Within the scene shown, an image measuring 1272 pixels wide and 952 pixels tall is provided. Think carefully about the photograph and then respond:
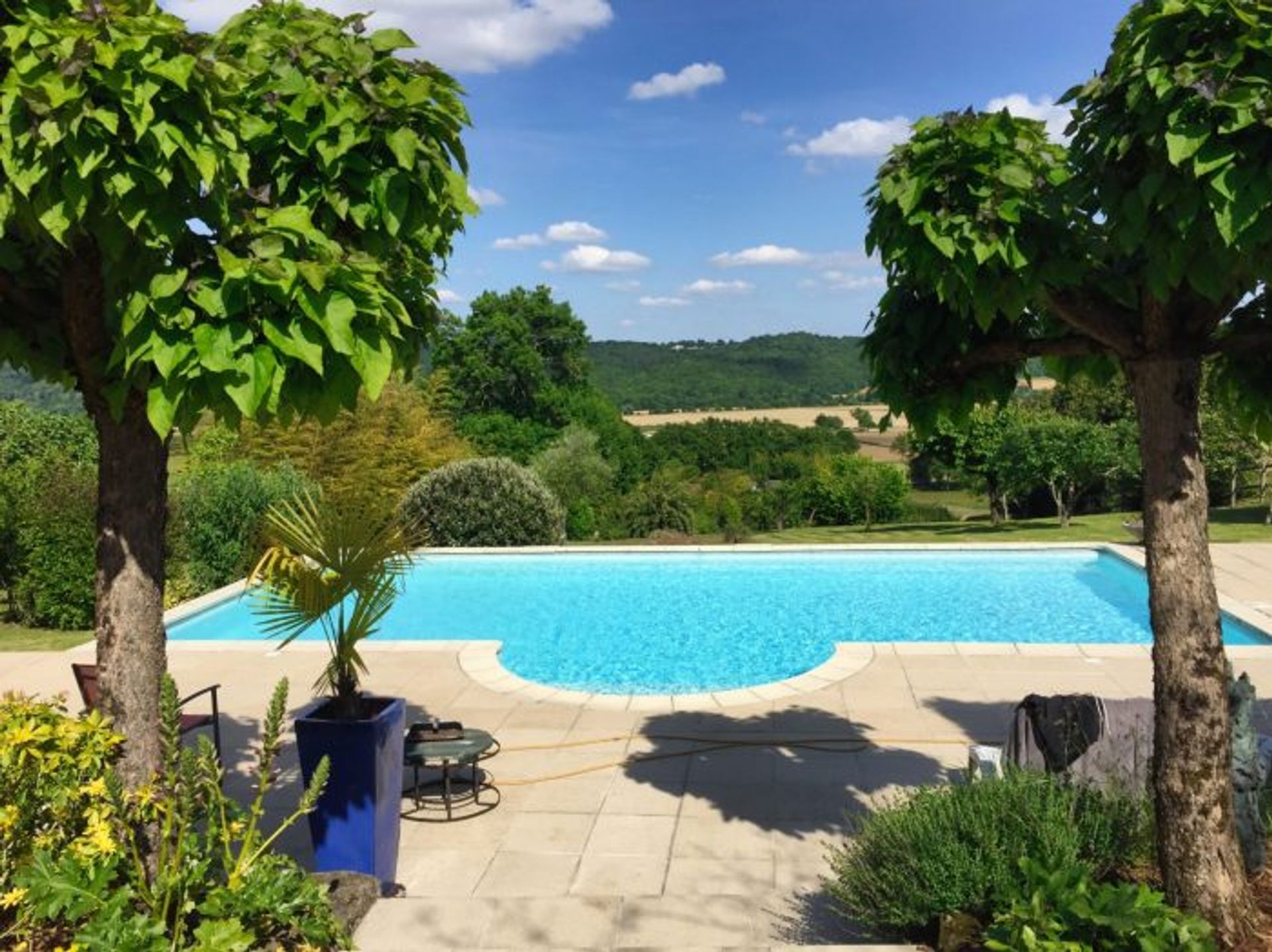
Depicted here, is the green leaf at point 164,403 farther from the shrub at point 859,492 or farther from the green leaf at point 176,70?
the shrub at point 859,492

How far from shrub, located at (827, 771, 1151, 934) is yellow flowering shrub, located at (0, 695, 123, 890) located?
322cm

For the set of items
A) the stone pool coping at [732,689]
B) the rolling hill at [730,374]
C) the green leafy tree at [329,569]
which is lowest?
the stone pool coping at [732,689]

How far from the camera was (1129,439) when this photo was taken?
2583cm

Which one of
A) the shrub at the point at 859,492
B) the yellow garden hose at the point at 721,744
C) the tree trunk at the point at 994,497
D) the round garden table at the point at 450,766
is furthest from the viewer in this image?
the shrub at the point at 859,492

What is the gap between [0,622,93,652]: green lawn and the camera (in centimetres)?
1135

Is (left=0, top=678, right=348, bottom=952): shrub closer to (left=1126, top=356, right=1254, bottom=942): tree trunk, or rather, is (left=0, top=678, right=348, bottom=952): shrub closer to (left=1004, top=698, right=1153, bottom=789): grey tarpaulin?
(left=1126, top=356, right=1254, bottom=942): tree trunk

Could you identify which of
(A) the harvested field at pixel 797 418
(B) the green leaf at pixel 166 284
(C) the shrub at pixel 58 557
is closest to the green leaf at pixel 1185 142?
(B) the green leaf at pixel 166 284

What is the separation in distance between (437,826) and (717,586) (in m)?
10.9

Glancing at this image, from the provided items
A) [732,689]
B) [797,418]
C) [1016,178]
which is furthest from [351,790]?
[797,418]

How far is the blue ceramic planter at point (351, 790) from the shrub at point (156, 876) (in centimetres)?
97

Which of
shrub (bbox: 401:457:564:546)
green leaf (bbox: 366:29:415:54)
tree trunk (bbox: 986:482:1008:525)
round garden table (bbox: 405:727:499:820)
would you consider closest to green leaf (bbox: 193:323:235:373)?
green leaf (bbox: 366:29:415:54)

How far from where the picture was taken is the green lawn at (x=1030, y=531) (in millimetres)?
19672

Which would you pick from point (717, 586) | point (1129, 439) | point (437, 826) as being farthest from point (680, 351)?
point (437, 826)

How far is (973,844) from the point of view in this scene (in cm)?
428
